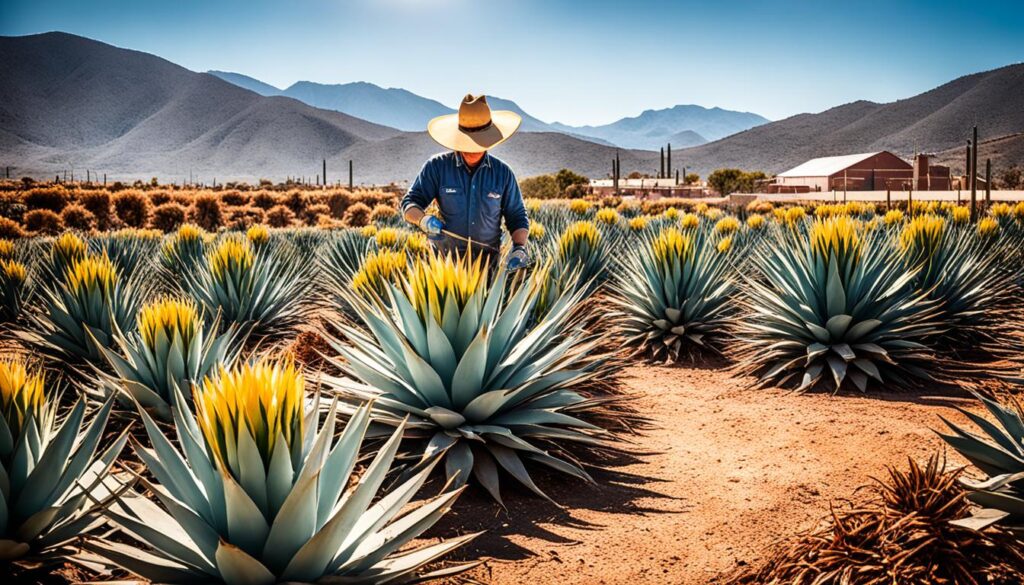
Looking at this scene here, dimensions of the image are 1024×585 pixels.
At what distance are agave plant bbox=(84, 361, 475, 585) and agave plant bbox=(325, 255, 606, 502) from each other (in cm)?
101

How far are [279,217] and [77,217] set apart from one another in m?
7.17

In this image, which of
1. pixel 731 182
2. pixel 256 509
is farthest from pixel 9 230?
pixel 731 182

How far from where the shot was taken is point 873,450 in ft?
13.6

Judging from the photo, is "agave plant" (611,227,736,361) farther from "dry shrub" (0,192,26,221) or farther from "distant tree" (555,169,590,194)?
"distant tree" (555,169,590,194)

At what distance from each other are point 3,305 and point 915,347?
8.20 metres

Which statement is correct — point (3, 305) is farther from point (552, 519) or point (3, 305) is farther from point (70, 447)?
point (552, 519)

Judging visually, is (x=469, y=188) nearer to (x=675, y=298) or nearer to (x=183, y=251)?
(x=675, y=298)

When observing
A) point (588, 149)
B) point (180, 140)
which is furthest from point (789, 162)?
point (180, 140)

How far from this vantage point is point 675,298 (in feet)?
22.2

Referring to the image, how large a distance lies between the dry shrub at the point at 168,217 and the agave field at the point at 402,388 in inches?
667

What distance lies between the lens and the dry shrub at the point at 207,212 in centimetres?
2572

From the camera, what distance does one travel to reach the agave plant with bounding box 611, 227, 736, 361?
6773 millimetres

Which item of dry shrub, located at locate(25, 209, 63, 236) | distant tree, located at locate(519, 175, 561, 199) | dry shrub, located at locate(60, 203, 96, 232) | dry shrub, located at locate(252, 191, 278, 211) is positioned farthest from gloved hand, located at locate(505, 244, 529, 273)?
distant tree, located at locate(519, 175, 561, 199)

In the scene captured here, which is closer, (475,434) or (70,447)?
(70,447)
